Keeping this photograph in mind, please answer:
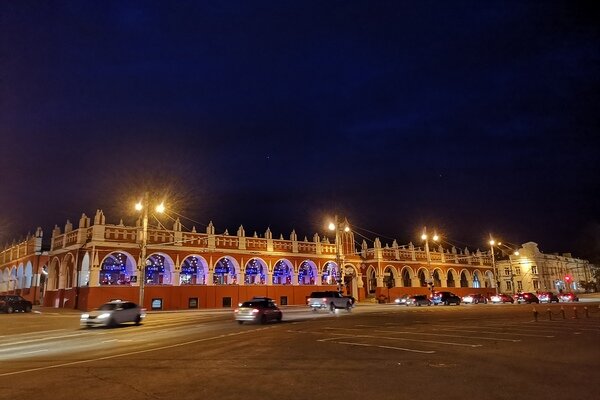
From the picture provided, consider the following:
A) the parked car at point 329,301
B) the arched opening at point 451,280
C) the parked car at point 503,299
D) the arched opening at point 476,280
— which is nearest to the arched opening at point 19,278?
the parked car at point 329,301

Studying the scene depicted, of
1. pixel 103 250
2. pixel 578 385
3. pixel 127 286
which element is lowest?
pixel 578 385

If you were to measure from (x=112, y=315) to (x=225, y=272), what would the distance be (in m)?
24.1

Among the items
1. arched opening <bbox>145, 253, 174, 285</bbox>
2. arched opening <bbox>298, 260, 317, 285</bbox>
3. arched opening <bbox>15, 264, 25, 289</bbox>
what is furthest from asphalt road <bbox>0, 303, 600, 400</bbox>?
arched opening <bbox>15, 264, 25, 289</bbox>

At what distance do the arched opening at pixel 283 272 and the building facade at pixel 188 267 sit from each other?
0.38 feet

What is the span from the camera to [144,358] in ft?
41.3

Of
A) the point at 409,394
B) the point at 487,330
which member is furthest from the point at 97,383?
the point at 487,330

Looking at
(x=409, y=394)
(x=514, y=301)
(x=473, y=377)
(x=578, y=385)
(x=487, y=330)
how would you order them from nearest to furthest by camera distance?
(x=409, y=394), (x=578, y=385), (x=473, y=377), (x=487, y=330), (x=514, y=301)

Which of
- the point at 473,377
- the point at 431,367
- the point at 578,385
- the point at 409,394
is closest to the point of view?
the point at 409,394

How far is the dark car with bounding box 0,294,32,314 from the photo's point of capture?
133 feet

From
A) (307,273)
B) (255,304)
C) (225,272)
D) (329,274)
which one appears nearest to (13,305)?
(225,272)

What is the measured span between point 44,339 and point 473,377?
17.0m

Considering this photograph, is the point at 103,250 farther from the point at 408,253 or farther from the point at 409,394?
the point at 408,253

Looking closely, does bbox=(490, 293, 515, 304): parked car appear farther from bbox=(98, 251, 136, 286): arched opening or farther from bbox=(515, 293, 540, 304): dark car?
bbox=(98, 251, 136, 286): arched opening

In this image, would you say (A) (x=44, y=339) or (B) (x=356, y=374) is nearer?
(B) (x=356, y=374)
